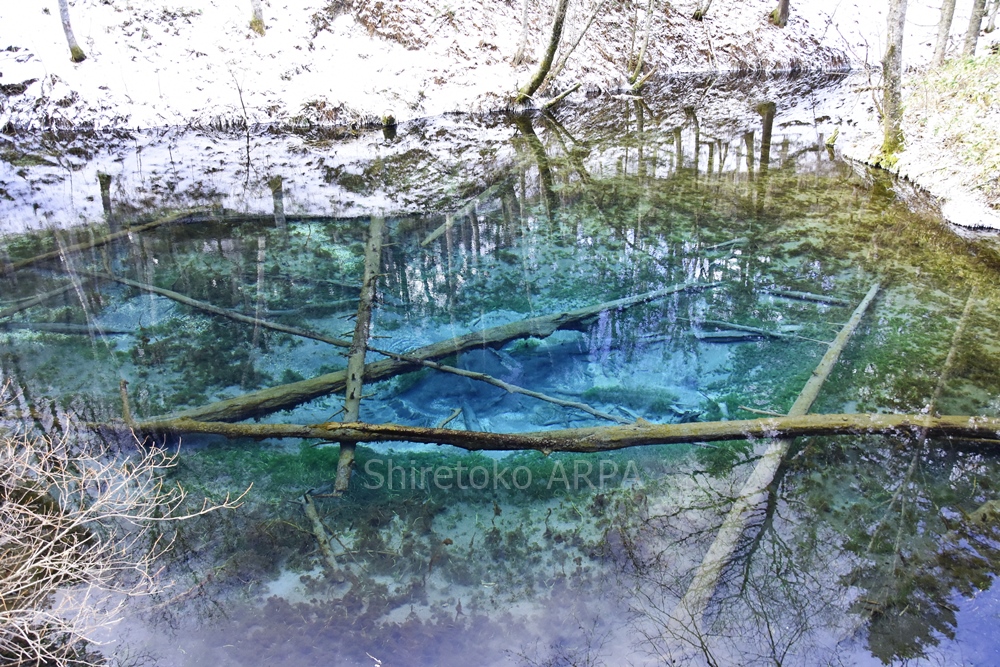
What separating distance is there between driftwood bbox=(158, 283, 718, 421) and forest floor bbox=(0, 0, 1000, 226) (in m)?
9.15

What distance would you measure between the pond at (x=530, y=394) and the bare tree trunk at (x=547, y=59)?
18.4ft

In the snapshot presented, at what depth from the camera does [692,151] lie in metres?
13.3

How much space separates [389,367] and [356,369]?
36 centimetres

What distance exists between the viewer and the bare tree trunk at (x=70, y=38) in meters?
15.1

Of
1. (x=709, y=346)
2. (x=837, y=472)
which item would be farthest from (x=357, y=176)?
(x=837, y=472)

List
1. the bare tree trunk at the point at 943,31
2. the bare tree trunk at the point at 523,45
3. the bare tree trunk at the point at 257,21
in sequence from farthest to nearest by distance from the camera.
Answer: the bare tree trunk at the point at 523,45
the bare tree trunk at the point at 257,21
the bare tree trunk at the point at 943,31

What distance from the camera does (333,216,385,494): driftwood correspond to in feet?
14.1

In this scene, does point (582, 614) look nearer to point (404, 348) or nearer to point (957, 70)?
point (404, 348)

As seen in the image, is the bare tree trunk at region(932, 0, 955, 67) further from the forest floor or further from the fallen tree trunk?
the fallen tree trunk

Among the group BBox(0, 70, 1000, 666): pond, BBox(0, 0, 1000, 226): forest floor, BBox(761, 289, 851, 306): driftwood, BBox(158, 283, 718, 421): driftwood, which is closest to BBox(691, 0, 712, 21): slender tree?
BBox(0, 0, 1000, 226): forest floor

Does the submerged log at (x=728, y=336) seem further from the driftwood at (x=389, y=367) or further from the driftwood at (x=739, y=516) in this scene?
the driftwood at (x=389, y=367)

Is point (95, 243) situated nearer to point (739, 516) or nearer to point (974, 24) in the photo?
point (739, 516)

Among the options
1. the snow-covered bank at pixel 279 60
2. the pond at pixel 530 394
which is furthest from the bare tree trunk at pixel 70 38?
the pond at pixel 530 394

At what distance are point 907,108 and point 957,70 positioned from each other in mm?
1073
